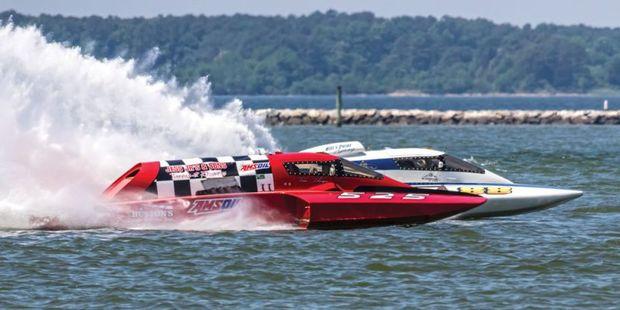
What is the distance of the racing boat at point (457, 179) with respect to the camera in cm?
2714

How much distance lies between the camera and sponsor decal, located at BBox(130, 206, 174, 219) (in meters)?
24.9

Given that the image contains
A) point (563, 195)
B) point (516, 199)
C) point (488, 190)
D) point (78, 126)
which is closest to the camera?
point (516, 199)

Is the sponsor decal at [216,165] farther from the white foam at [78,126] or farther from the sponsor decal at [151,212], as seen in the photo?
the white foam at [78,126]

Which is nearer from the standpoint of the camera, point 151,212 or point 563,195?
point 151,212

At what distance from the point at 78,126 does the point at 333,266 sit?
11.6m

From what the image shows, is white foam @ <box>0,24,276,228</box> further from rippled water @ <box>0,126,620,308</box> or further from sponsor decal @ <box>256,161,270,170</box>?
sponsor decal @ <box>256,161,270,170</box>

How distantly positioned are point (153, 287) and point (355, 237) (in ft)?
18.5

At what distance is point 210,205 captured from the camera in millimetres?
25094

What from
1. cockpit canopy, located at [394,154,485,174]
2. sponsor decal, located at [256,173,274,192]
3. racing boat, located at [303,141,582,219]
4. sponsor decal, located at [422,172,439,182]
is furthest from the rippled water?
sponsor decal, located at [422,172,439,182]

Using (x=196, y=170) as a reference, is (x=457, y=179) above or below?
below

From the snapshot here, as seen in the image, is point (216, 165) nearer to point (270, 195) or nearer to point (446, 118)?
point (270, 195)

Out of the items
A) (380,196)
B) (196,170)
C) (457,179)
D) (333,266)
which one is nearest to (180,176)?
(196,170)

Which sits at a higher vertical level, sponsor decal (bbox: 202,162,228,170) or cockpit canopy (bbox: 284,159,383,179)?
sponsor decal (bbox: 202,162,228,170)

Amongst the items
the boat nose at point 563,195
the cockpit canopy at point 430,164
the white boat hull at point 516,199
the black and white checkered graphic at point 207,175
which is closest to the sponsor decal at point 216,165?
the black and white checkered graphic at point 207,175
